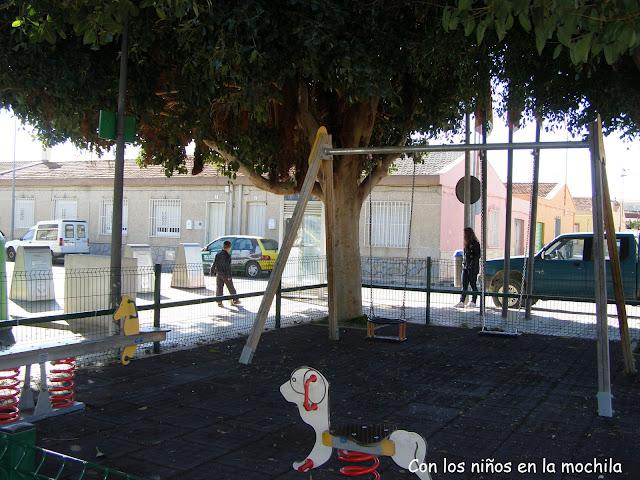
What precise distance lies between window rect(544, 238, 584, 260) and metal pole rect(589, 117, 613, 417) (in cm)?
856

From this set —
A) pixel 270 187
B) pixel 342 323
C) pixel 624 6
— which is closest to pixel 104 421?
pixel 624 6

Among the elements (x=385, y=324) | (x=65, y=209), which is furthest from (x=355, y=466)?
(x=65, y=209)

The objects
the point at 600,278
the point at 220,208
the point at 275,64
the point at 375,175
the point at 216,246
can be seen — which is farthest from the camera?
the point at 220,208

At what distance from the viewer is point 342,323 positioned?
1209 centimetres

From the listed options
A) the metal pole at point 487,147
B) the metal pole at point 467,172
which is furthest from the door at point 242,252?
the metal pole at point 487,147

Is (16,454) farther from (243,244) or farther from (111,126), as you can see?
(243,244)

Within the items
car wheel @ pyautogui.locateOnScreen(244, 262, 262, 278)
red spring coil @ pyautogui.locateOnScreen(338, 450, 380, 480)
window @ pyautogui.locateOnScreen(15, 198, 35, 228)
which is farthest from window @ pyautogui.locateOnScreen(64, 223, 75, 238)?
red spring coil @ pyautogui.locateOnScreen(338, 450, 380, 480)

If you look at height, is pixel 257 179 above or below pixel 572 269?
above

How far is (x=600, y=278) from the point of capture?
6.89m

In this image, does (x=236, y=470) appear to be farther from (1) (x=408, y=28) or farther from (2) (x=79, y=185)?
(2) (x=79, y=185)

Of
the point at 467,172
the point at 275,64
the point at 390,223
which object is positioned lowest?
the point at 390,223

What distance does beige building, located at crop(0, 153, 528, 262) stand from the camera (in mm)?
25047

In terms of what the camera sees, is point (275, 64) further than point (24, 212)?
No

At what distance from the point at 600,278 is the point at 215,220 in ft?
78.9
